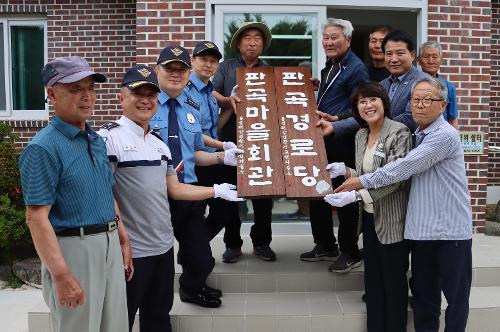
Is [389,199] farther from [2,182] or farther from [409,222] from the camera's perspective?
[2,182]

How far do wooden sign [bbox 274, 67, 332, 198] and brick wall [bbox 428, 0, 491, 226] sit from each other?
7.79 feet

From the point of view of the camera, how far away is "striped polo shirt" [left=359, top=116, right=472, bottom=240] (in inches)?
107

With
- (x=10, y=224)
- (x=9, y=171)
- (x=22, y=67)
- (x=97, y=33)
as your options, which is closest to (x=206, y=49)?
(x=10, y=224)

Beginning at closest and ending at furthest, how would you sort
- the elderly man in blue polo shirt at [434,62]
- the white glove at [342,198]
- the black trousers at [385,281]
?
the white glove at [342,198] < the black trousers at [385,281] < the elderly man in blue polo shirt at [434,62]

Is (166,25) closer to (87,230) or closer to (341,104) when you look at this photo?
(341,104)

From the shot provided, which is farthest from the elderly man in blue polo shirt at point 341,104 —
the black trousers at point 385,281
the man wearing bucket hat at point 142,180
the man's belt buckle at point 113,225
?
the man's belt buckle at point 113,225

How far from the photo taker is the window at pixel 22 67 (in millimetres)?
6496

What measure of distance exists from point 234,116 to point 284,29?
1828 millimetres

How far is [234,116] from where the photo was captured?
3848mm

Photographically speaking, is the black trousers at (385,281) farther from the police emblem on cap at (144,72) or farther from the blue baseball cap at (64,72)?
the blue baseball cap at (64,72)

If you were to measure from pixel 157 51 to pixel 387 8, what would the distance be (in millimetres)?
2422

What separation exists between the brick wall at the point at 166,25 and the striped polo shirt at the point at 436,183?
3.04m

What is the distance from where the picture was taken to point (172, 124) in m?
2.99

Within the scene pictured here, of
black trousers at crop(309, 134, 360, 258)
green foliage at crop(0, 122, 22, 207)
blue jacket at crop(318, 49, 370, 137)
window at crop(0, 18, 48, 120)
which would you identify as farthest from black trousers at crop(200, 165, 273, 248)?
window at crop(0, 18, 48, 120)
